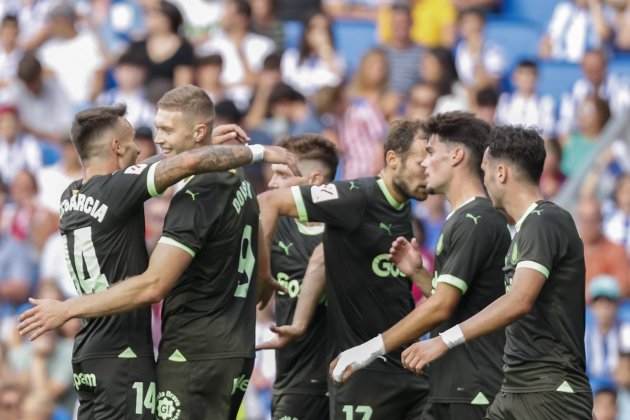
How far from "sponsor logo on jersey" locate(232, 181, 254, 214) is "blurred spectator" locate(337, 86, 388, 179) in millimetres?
7469

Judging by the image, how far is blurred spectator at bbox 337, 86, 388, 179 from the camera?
56.1 ft

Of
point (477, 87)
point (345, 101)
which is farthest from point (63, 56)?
point (477, 87)

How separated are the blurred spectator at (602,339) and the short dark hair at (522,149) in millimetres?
5645

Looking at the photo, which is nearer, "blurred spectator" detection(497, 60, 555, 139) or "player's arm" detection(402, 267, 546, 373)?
"player's arm" detection(402, 267, 546, 373)

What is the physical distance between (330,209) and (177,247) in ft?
4.37

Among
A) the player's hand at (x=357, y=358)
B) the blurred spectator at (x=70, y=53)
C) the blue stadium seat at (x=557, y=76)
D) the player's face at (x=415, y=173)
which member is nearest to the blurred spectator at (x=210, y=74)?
the blurred spectator at (x=70, y=53)

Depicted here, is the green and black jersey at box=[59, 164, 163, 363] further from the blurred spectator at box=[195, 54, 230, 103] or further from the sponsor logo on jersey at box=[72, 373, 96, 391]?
the blurred spectator at box=[195, 54, 230, 103]

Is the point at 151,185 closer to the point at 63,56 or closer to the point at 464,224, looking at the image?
the point at 464,224

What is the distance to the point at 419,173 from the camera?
1007 centimetres

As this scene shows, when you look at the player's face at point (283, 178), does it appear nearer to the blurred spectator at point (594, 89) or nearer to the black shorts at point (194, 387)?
the black shorts at point (194, 387)

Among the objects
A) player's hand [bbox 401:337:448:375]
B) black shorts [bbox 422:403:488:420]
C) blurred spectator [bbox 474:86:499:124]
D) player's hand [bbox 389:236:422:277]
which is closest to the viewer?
player's hand [bbox 401:337:448:375]

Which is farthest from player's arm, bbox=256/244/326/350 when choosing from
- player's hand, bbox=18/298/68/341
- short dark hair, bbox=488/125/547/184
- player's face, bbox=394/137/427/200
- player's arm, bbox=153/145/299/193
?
player's hand, bbox=18/298/68/341

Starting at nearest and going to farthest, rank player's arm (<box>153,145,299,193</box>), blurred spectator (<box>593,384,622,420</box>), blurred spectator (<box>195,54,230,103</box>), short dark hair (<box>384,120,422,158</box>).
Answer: player's arm (<box>153,145,299,193</box>)
short dark hair (<box>384,120,422,158</box>)
blurred spectator (<box>593,384,622,420</box>)
blurred spectator (<box>195,54,230,103</box>)

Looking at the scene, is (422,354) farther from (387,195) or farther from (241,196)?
(387,195)
